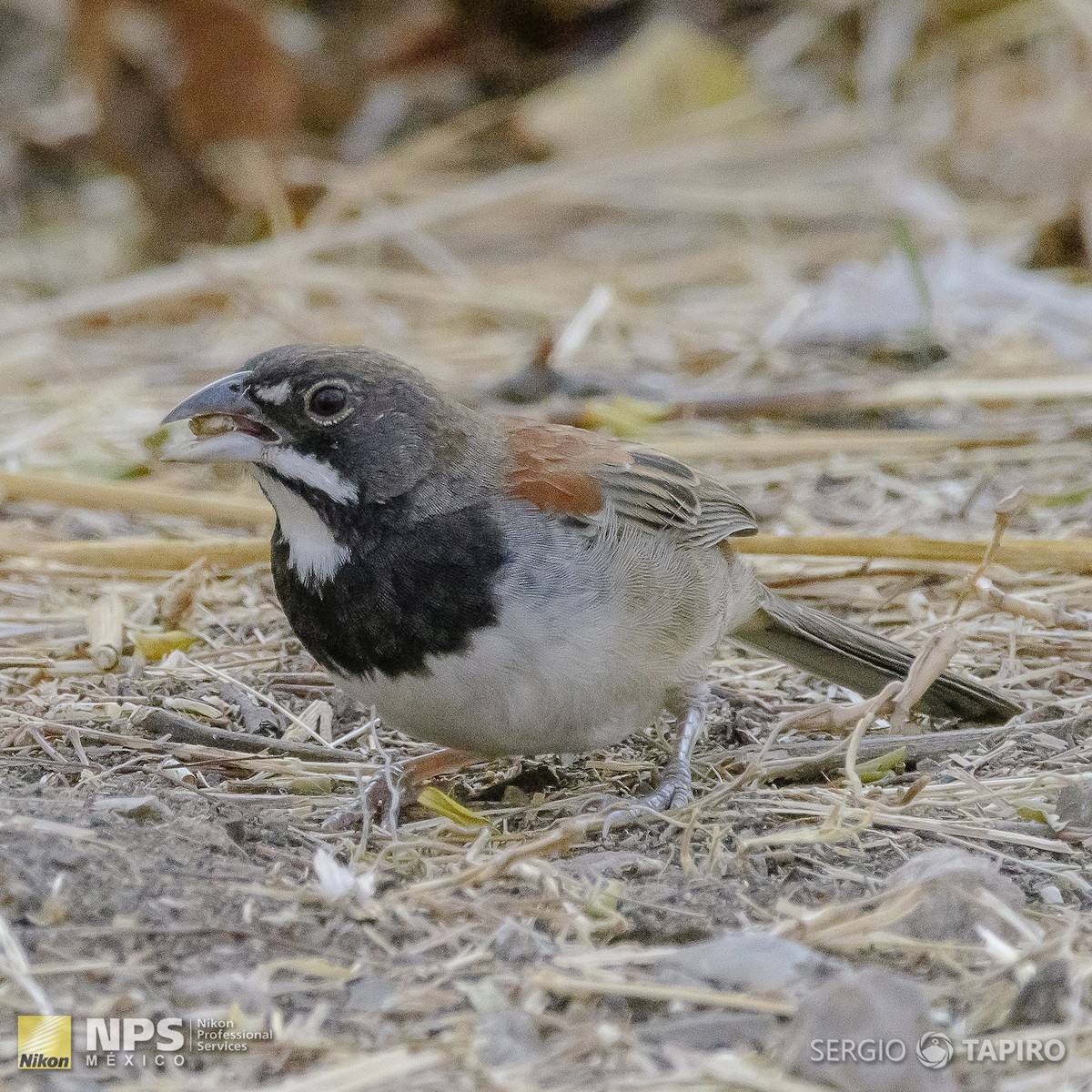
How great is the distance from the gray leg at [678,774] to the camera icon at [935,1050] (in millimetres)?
1127

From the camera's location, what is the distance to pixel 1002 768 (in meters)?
4.21

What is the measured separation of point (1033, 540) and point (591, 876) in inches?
92.9

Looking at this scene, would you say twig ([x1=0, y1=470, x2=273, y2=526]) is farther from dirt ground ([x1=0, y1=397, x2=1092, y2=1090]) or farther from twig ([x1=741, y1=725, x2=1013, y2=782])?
twig ([x1=741, y1=725, x2=1013, y2=782])

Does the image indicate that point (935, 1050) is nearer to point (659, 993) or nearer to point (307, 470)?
point (659, 993)

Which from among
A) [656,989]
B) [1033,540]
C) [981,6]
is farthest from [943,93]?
[656,989]

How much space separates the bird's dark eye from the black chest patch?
9.7 inches

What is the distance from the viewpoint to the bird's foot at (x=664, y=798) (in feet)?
12.7

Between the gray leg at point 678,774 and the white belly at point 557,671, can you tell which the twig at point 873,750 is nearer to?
the gray leg at point 678,774

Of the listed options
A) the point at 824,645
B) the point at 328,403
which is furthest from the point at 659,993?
the point at 824,645

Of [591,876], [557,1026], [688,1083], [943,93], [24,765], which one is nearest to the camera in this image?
[688,1083]

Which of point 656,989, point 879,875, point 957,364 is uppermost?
point 656,989

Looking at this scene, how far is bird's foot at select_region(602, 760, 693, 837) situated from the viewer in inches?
152

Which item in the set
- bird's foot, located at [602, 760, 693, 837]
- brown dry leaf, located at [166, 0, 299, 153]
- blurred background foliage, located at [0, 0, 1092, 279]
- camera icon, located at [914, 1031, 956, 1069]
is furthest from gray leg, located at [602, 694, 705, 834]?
brown dry leaf, located at [166, 0, 299, 153]

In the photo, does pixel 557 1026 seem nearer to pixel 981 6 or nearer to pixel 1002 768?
pixel 1002 768
